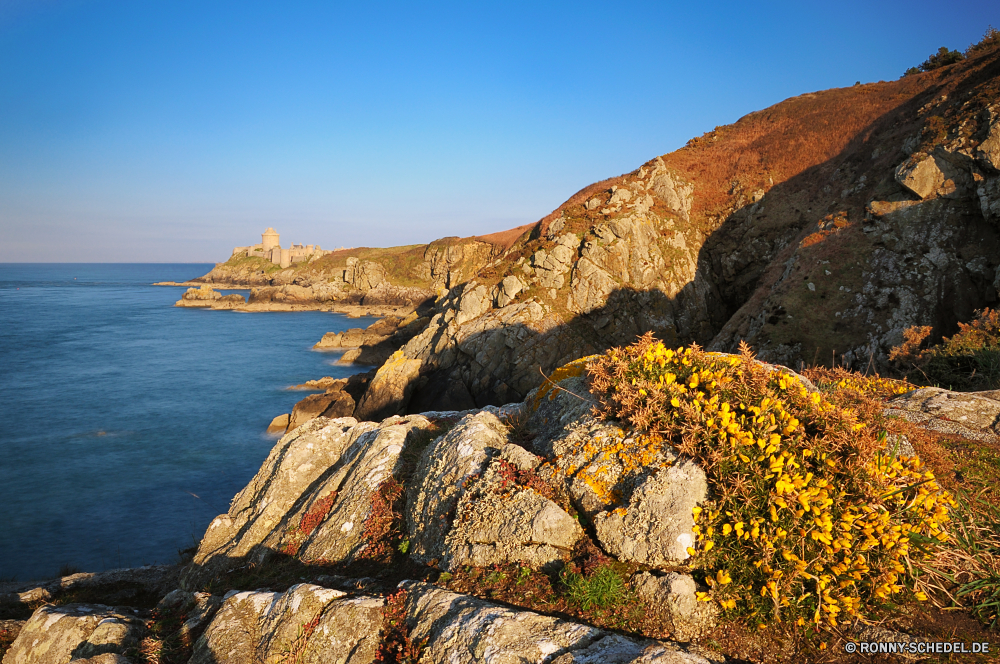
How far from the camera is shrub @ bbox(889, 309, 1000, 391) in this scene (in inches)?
488

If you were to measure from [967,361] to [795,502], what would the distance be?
41.7 ft

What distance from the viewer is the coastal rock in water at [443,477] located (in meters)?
6.66

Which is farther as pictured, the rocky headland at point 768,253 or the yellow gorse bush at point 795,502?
the rocky headland at point 768,253

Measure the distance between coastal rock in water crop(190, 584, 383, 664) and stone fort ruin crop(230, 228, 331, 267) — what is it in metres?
144

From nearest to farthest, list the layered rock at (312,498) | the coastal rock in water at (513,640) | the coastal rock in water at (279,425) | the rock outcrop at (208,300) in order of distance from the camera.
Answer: the coastal rock in water at (513,640), the layered rock at (312,498), the coastal rock in water at (279,425), the rock outcrop at (208,300)

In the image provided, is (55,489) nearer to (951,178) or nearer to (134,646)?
(134,646)

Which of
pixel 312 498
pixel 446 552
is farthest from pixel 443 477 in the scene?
pixel 312 498

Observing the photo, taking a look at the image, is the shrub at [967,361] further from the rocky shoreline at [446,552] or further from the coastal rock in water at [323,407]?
the coastal rock in water at [323,407]

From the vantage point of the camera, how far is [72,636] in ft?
23.1

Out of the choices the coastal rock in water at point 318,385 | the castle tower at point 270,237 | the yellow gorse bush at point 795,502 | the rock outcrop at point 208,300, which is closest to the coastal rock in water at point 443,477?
the yellow gorse bush at point 795,502

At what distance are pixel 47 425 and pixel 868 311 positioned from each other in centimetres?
5181

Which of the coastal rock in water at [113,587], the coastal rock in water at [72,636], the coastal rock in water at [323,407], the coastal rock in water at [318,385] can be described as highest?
the coastal rock in water at [72,636]

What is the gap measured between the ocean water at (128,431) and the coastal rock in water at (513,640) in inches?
784

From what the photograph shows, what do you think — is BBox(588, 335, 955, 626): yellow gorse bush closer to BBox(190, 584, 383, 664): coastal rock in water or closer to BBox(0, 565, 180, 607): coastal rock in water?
BBox(190, 584, 383, 664): coastal rock in water
